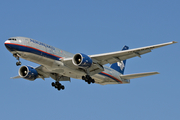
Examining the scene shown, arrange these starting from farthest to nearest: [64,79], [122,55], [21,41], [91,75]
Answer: [64,79], [91,75], [122,55], [21,41]

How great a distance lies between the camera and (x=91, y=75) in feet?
117

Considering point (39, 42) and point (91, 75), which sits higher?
point (39, 42)

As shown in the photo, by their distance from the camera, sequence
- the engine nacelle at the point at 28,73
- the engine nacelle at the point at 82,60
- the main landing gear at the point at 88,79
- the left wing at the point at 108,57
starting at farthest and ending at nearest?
the engine nacelle at the point at 28,73 < the main landing gear at the point at 88,79 < the engine nacelle at the point at 82,60 < the left wing at the point at 108,57

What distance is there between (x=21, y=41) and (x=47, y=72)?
275 inches

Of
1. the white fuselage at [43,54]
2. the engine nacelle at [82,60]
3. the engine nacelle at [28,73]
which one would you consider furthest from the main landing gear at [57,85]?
the engine nacelle at [82,60]

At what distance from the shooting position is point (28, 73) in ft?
119

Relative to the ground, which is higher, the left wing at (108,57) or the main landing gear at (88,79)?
the left wing at (108,57)

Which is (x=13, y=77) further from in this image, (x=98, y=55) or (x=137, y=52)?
(x=137, y=52)

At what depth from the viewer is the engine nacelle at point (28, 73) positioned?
36.4m

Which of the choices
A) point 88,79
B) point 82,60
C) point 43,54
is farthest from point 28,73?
point 82,60

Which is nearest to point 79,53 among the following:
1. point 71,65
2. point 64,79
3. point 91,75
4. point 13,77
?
point 71,65

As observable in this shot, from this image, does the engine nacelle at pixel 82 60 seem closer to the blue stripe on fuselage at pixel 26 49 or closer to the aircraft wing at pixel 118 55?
the aircraft wing at pixel 118 55

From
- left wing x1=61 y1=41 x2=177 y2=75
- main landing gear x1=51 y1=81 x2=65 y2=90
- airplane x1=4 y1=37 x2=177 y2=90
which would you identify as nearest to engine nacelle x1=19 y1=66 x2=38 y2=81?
airplane x1=4 y1=37 x2=177 y2=90

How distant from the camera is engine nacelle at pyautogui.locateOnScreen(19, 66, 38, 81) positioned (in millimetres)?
36438
